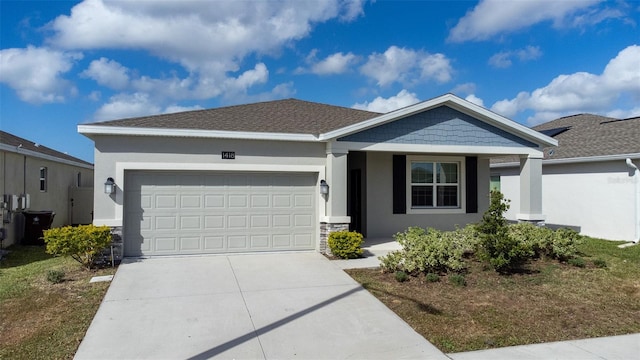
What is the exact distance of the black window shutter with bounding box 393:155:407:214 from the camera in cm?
1313

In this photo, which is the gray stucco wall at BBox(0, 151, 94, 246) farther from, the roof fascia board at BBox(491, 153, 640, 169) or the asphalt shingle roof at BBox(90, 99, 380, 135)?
the roof fascia board at BBox(491, 153, 640, 169)

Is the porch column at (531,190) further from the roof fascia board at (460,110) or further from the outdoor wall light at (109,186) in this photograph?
the outdoor wall light at (109,186)

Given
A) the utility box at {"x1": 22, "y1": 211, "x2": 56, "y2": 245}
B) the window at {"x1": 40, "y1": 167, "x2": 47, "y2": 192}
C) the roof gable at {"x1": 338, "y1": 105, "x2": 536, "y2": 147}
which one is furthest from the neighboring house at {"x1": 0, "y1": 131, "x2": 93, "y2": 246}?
the roof gable at {"x1": 338, "y1": 105, "x2": 536, "y2": 147}

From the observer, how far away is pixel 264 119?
1164 cm

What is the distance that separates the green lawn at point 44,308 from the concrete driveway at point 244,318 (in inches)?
8.6

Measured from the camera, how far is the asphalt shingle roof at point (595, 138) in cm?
1359

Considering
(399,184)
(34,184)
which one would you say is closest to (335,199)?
(399,184)

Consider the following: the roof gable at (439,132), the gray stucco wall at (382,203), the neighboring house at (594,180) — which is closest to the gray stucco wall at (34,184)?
the roof gable at (439,132)

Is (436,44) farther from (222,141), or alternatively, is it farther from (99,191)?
(99,191)

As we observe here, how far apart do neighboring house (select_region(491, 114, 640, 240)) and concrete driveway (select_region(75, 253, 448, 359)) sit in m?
9.97

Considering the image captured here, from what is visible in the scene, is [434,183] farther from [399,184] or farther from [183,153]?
[183,153]

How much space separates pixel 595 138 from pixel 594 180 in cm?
211

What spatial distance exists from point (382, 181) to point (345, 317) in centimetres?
746

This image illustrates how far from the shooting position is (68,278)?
8.11 meters
